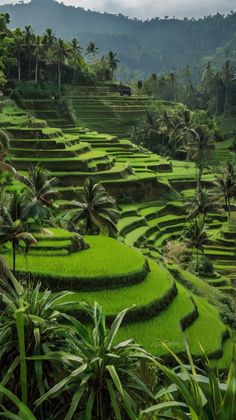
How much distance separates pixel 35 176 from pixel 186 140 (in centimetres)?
5957

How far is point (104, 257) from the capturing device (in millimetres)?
29422

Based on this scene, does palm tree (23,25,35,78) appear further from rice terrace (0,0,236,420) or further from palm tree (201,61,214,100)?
palm tree (201,61,214,100)

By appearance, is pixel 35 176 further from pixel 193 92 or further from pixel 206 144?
pixel 193 92

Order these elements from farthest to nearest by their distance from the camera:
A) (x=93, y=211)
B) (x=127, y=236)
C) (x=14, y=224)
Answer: (x=127, y=236) → (x=93, y=211) → (x=14, y=224)

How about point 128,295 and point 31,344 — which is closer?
point 31,344

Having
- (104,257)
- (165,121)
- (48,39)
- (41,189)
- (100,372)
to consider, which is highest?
(48,39)

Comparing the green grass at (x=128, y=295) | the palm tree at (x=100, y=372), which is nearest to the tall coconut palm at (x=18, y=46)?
the green grass at (x=128, y=295)

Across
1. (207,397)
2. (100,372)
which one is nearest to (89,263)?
(100,372)

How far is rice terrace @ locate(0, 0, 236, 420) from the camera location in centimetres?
1224

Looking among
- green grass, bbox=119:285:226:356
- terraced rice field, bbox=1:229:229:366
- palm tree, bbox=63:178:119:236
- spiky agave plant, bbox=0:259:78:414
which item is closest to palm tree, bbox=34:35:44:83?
palm tree, bbox=63:178:119:236

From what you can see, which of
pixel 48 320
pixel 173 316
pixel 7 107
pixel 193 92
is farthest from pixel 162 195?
pixel 193 92

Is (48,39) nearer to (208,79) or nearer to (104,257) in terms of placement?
(208,79)

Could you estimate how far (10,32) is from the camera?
8656 centimetres

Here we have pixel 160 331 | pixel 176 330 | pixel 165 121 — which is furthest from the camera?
pixel 165 121
